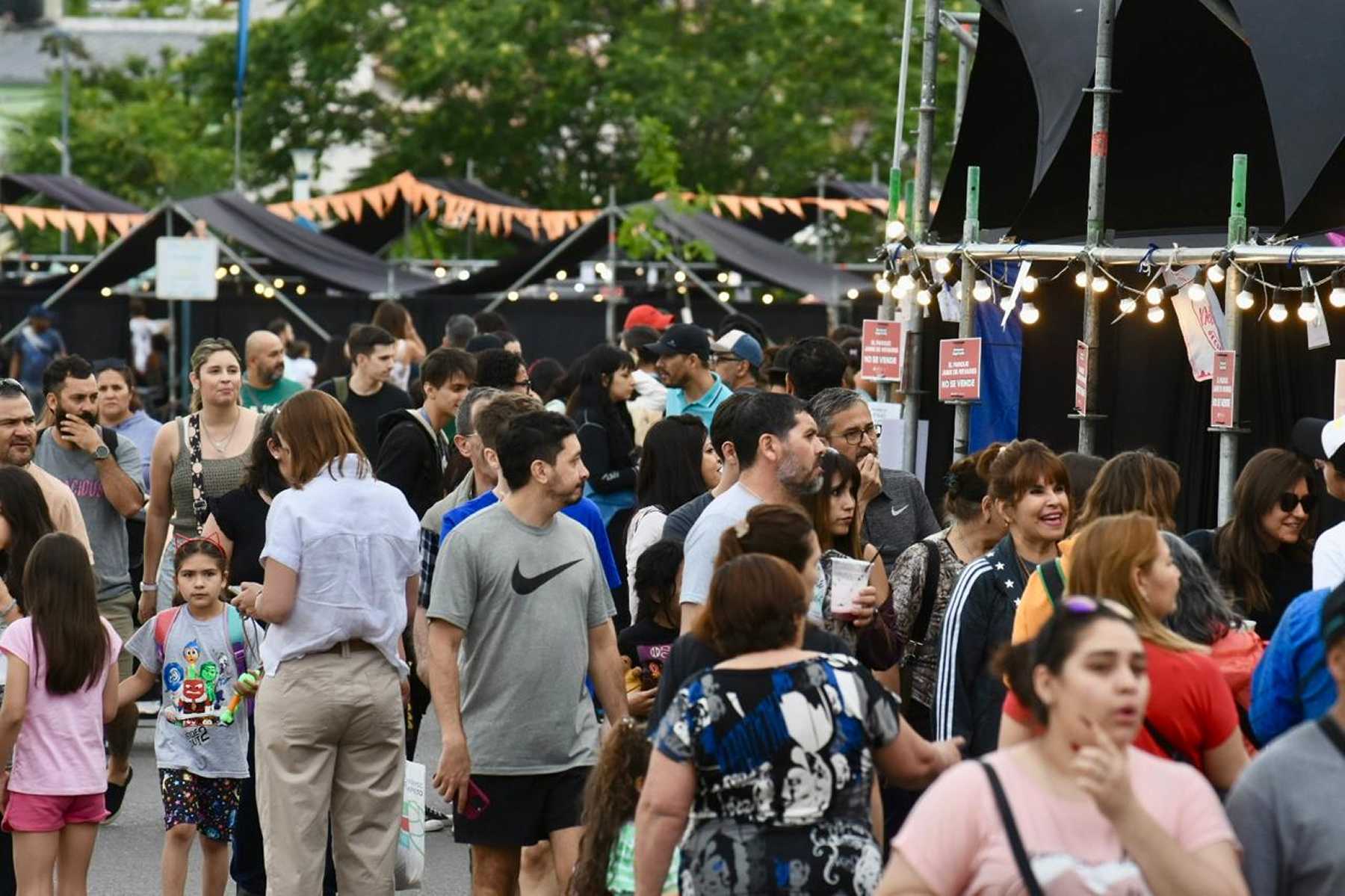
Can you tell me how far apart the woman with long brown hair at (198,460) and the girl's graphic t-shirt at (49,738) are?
200 centimetres

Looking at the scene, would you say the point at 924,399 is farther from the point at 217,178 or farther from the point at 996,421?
the point at 217,178

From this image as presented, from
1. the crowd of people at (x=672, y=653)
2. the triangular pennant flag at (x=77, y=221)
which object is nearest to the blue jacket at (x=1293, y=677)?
the crowd of people at (x=672, y=653)

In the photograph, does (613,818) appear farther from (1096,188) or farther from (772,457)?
(1096,188)

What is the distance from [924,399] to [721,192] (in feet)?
89.9

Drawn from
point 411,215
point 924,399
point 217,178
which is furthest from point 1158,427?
point 217,178

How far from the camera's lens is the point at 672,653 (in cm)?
540

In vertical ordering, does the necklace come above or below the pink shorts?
above

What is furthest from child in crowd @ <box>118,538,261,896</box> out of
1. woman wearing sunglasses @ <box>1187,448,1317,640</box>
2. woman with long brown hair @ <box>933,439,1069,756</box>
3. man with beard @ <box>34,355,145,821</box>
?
woman wearing sunglasses @ <box>1187,448,1317,640</box>

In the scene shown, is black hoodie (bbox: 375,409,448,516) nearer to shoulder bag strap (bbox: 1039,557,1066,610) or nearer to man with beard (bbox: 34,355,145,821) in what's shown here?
man with beard (bbox: 34,355,145,821)

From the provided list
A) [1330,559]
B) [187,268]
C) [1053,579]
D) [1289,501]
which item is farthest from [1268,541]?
[187,268]

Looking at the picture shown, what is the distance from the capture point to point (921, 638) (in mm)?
7223

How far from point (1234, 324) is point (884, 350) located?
104 inches

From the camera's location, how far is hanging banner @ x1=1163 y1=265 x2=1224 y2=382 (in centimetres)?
1044

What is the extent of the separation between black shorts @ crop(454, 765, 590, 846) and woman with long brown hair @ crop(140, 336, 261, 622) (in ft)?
9.51
